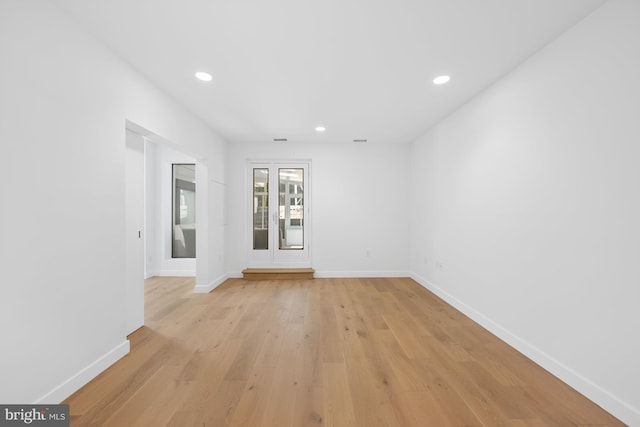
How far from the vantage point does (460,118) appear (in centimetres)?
336

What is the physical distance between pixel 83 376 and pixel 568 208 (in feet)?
12.5

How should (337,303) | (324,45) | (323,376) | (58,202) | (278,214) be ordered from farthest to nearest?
(278,214)
(337,303)
(324,45)
(323,376)
(58,202)

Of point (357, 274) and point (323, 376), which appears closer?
point (323, 376)

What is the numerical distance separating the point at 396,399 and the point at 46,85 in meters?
3.10

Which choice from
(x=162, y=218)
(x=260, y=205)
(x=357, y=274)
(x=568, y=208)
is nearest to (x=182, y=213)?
(x=162, y=218)

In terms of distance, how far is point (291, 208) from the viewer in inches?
205

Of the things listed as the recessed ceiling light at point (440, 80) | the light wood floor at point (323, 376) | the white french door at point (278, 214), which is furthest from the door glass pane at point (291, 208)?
the recessed ceiling light at point (440, 80)

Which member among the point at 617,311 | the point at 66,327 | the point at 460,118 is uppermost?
the point at 460,118

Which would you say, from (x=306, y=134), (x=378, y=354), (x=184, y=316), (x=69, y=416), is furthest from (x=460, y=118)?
(x=69, y=416)

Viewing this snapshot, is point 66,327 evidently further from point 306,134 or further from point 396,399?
point 306,134

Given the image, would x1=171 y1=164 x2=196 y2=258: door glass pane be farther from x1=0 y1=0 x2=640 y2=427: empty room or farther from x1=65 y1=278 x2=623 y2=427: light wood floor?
x1=65 y1=278 x2=623 y2=427: light wood floor

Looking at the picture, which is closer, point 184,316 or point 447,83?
point 447,83

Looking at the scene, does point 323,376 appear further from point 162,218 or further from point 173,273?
point 162,218

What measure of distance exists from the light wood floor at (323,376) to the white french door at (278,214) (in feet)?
6.32
